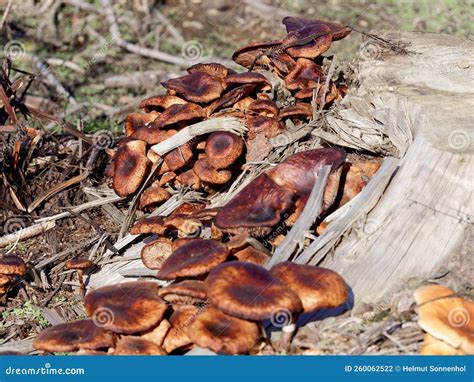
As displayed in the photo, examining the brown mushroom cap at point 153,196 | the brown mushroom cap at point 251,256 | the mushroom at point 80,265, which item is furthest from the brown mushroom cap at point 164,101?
the brown mushroom cap at point 251,256

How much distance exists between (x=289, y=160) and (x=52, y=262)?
7.53ft

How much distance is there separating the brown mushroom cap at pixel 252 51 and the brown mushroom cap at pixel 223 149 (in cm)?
122

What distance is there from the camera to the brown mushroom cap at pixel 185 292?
4357 millimetres

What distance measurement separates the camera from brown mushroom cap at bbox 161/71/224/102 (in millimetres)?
6059

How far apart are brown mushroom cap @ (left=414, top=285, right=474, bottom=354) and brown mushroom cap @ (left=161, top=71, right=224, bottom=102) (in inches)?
99.0

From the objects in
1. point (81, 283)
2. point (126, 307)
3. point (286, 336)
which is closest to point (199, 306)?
point (126, 307)

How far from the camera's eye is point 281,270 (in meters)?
4.39

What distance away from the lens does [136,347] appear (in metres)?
4.39

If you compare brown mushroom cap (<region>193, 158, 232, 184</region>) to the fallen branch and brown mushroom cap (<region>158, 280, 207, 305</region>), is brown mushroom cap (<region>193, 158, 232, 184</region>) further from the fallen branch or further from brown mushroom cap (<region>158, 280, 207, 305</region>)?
the fallen branch

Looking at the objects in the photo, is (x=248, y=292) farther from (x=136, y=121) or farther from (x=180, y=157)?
(x=136, y=121)

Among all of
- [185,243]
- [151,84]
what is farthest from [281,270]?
[151,84]

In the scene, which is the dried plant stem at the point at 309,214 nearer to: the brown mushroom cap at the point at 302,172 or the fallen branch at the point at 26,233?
the brown mushroom cap at the point at 302,172

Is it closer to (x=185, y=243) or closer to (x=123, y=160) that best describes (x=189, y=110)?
(x=123, y=160)

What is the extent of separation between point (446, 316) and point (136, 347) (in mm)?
1845
